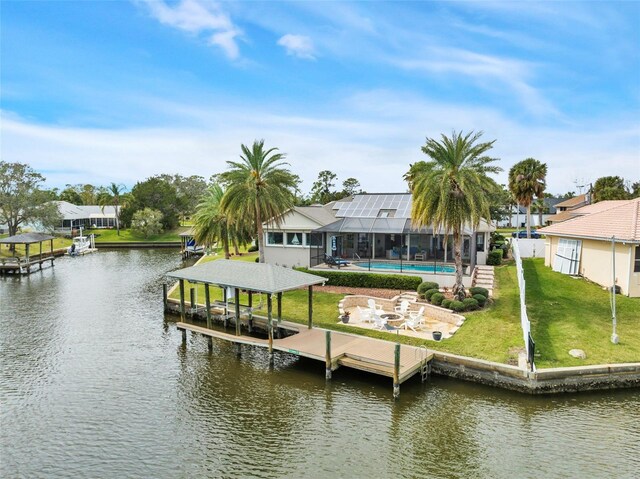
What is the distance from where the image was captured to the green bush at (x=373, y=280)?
2650 centimetres

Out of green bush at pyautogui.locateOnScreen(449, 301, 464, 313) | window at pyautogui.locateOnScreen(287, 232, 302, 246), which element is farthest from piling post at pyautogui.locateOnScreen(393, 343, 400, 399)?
window at pyautogui.locateOnScreen(287, 232, 302, 246)

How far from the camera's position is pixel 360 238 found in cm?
3444

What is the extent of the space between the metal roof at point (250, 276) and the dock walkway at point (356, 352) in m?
2.38

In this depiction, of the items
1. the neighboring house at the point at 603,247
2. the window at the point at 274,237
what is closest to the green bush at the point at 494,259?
the neighboring house at the point at 603,247

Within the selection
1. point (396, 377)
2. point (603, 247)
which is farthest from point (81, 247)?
point (603, 247)

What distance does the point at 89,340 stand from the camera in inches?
840

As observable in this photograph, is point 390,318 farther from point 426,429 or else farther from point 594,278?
point 594,278

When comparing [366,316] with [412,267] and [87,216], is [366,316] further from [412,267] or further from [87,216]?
[87,216]

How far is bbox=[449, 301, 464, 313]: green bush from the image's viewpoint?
72.1 feet

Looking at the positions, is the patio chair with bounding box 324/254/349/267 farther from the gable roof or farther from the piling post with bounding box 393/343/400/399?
the piling post with bounding box 393/343/400/399

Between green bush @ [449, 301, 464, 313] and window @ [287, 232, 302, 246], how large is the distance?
1439cm

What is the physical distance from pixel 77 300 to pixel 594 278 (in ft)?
114

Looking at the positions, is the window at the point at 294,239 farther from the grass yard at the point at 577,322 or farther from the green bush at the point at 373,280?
the grass yard at the point at 577,322

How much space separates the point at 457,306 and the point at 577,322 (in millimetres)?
5331
